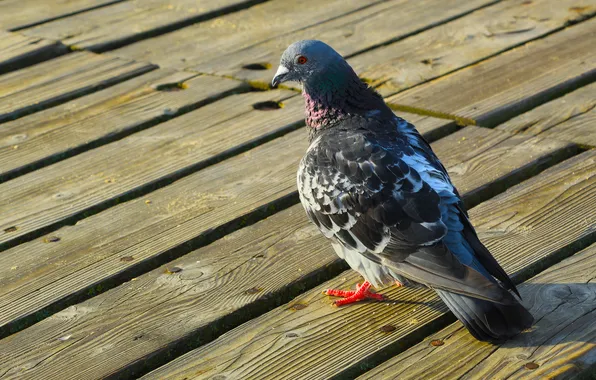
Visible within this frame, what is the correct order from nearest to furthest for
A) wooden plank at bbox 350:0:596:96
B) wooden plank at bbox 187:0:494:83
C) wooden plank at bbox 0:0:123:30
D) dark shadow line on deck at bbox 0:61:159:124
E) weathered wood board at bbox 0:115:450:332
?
weathered wood board at bbox 0:115:450:332
dark shadow line on deck at bbox 0:61:159:124
wooden plank at bbox 350:0:596:96
wooden plank at bbox 187:0:494:83
wooden plank at bbox 0:0:123:30

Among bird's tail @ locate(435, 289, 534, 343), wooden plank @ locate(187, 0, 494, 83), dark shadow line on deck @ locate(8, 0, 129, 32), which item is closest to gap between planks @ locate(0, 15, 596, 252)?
wooden plank @ locate(187, 0, 494, 83)

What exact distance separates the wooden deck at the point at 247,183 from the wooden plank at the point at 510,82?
2cm

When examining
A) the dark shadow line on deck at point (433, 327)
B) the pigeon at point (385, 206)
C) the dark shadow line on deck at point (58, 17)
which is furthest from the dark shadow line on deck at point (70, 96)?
the dark shadow line on deck at point (433, 327)

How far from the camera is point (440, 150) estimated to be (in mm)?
4211

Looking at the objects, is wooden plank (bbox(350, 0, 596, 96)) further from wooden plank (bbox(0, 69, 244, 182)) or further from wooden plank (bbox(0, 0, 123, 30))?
wooden plank (bbox(0, 0, 123, 30))

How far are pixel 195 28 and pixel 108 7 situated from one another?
75cm

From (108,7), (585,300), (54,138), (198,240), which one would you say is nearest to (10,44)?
(108,7)

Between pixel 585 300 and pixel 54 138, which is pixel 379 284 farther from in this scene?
pixel 54 138

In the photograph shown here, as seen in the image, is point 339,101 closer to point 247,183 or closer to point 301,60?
point 301,60

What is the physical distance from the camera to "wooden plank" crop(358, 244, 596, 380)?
9.01 feet

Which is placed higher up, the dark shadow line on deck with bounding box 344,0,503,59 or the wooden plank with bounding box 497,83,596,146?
the dark shadow line on deck with bounding box 344,0,503,59

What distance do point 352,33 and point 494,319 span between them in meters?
3.13

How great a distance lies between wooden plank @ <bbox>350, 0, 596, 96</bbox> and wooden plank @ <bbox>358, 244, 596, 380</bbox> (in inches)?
78.5

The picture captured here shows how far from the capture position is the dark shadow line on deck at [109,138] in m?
4.20
